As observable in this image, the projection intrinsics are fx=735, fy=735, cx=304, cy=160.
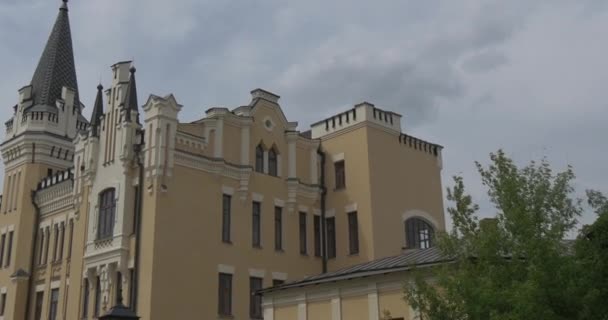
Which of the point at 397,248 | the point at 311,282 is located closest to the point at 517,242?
the point at 311,282

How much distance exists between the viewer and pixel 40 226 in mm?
36500

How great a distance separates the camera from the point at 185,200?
97.2 ft

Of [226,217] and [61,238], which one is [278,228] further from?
[61,238]

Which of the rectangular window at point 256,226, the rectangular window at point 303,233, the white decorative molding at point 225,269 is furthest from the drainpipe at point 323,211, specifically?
the white decorative molding at point 225,269

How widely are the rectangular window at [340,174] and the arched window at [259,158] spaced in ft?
14.1

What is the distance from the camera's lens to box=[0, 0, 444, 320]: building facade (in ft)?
95.7

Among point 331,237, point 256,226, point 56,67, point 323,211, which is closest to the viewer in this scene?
point 256,226

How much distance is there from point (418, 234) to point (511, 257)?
21.6m

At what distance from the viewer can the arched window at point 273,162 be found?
111ft

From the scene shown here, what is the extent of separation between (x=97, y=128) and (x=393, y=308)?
Result: 17.6 metres

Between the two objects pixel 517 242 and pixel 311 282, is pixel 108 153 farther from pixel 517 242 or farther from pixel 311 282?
pixel 517 242

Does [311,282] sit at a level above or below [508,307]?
Answer: above

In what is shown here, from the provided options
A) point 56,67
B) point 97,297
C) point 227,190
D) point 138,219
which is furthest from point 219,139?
point 56,67

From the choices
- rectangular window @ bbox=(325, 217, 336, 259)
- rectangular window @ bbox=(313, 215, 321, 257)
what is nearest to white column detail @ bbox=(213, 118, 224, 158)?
rectangular window @ bbox=(313, 215, 321, 257)
